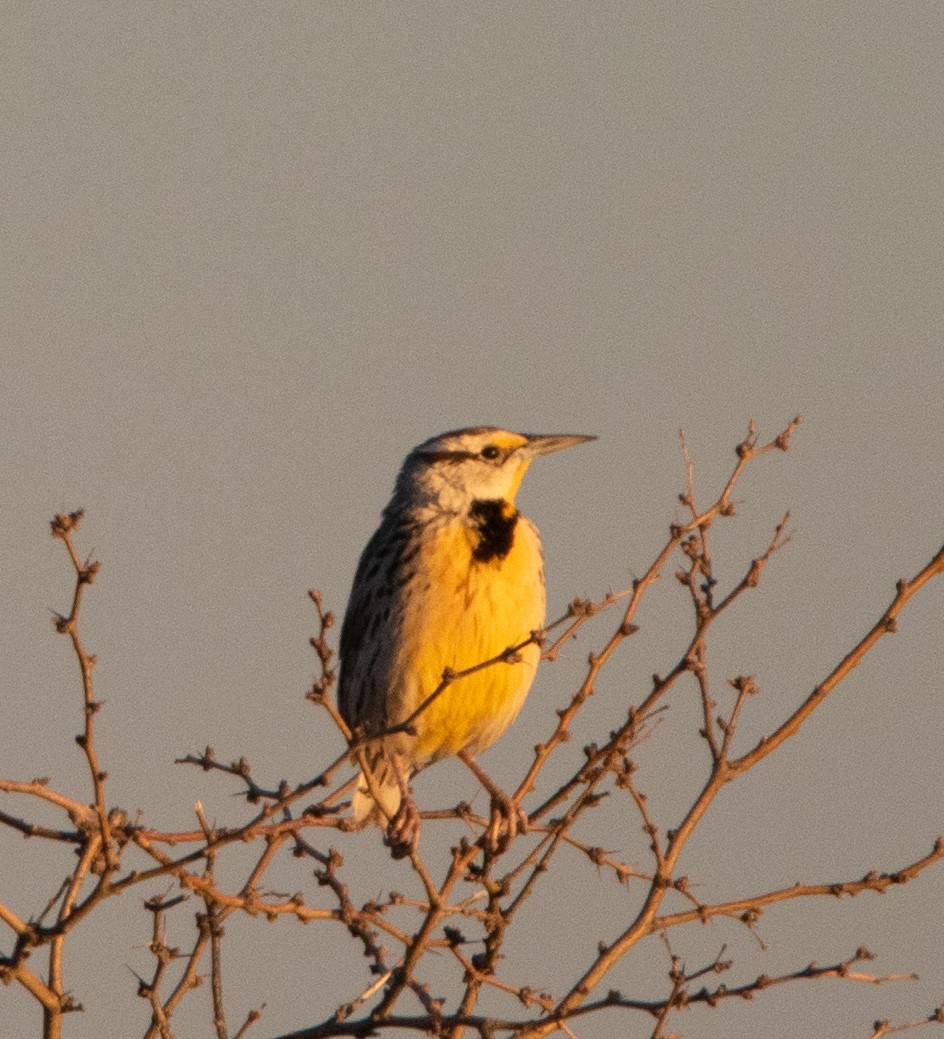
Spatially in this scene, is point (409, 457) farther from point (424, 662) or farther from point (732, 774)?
point (732, 774)

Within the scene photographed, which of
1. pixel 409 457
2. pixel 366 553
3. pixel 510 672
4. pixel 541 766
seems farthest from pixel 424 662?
pixel 541 766

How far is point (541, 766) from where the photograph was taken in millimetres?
4703

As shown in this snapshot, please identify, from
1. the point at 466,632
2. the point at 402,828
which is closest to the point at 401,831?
the point at 402,828

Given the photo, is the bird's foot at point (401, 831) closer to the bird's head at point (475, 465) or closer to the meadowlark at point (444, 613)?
the meadowlark at point (444, 613)

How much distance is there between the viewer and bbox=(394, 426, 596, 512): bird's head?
275 inches

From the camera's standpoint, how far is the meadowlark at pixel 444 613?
6340mm

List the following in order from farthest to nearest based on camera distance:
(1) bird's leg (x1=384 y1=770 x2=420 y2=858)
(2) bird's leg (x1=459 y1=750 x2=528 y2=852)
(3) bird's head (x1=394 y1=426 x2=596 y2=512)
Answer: (3) bird's head (x1=394 y1=426 x2=596 y2=512), (1) bird's leg (x1=384 y1=770 x2=420 y2=858), (2) bird's leg (x1=459 y1=750 x2=528 y2=852)

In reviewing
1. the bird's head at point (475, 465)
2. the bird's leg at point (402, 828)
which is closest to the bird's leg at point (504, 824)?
the bird's leg at point (402, 828)

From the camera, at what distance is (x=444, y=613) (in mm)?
6379

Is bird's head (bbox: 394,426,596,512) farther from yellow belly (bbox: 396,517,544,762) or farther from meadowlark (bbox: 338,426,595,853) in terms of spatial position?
yellow belly (bbox: 396,517,544,762)

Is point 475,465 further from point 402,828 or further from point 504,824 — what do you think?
point 504,824

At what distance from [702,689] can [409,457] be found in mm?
2822

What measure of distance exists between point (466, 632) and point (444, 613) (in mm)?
111

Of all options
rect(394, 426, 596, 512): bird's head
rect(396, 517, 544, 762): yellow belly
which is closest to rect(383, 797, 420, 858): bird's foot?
rect(396, 517, 544, 762): yellow belly
